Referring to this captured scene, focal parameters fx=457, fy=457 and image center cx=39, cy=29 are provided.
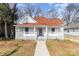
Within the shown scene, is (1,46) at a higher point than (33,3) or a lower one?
lower

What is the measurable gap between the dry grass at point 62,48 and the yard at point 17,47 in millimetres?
378

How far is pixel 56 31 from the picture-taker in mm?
10094

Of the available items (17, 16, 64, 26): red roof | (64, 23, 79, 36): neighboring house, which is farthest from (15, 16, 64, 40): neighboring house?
(64, 23, 79, 36): neighboring house

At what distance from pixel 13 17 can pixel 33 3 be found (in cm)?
54

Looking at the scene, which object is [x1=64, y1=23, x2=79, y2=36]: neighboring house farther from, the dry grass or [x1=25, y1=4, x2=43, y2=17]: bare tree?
[x1=25, y1=4, x2=43, y2=17]: bare tree

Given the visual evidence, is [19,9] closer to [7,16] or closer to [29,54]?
[7,16]

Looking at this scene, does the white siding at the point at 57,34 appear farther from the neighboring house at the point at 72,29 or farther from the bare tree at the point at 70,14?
the bare tree at the point at 70,14

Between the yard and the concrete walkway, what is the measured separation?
0.30 ft

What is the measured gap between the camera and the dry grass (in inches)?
391

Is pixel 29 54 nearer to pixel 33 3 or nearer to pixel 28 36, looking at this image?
pixel 28 36

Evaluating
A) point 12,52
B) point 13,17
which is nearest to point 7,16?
point 13,17

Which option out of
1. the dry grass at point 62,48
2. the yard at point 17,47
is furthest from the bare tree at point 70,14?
the yard at point 17,47

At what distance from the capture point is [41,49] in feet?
32.9

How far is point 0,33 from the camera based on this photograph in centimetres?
1008
